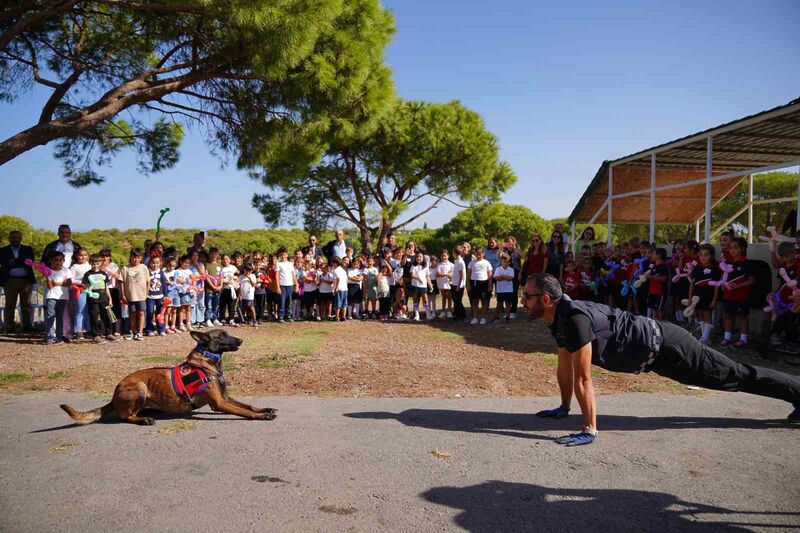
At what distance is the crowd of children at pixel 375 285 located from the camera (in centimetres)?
941

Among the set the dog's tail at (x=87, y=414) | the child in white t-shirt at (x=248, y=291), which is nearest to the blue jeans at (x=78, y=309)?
the child in white t-shirt at (x=248, y=291)

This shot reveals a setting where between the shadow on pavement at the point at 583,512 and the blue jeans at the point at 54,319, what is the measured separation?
950cm

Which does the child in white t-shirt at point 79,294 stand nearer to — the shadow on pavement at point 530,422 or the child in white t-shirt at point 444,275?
the shadow on pavement at point 530,422

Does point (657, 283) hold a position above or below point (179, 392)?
above

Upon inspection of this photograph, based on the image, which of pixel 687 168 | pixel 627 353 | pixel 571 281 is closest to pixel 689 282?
pixel 571 281

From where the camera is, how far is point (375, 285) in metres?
14.3

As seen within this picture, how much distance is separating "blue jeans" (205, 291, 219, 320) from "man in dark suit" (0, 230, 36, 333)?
350 cm

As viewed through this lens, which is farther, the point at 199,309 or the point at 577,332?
the point at 199,309

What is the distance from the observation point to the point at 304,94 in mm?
9555

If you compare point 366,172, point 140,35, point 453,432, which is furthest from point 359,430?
point 366,172

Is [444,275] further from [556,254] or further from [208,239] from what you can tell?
[208,239]

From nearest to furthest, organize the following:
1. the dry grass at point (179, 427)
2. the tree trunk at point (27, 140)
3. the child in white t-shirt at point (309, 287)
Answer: the dry grass at point (179, 427) < the tree trunk at point (27, 140) < the child in white t-shirt at point (309, 287)

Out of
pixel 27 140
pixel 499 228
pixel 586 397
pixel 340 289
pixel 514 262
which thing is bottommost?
pixel 586 397

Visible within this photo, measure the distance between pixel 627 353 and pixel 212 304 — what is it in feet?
34.3
